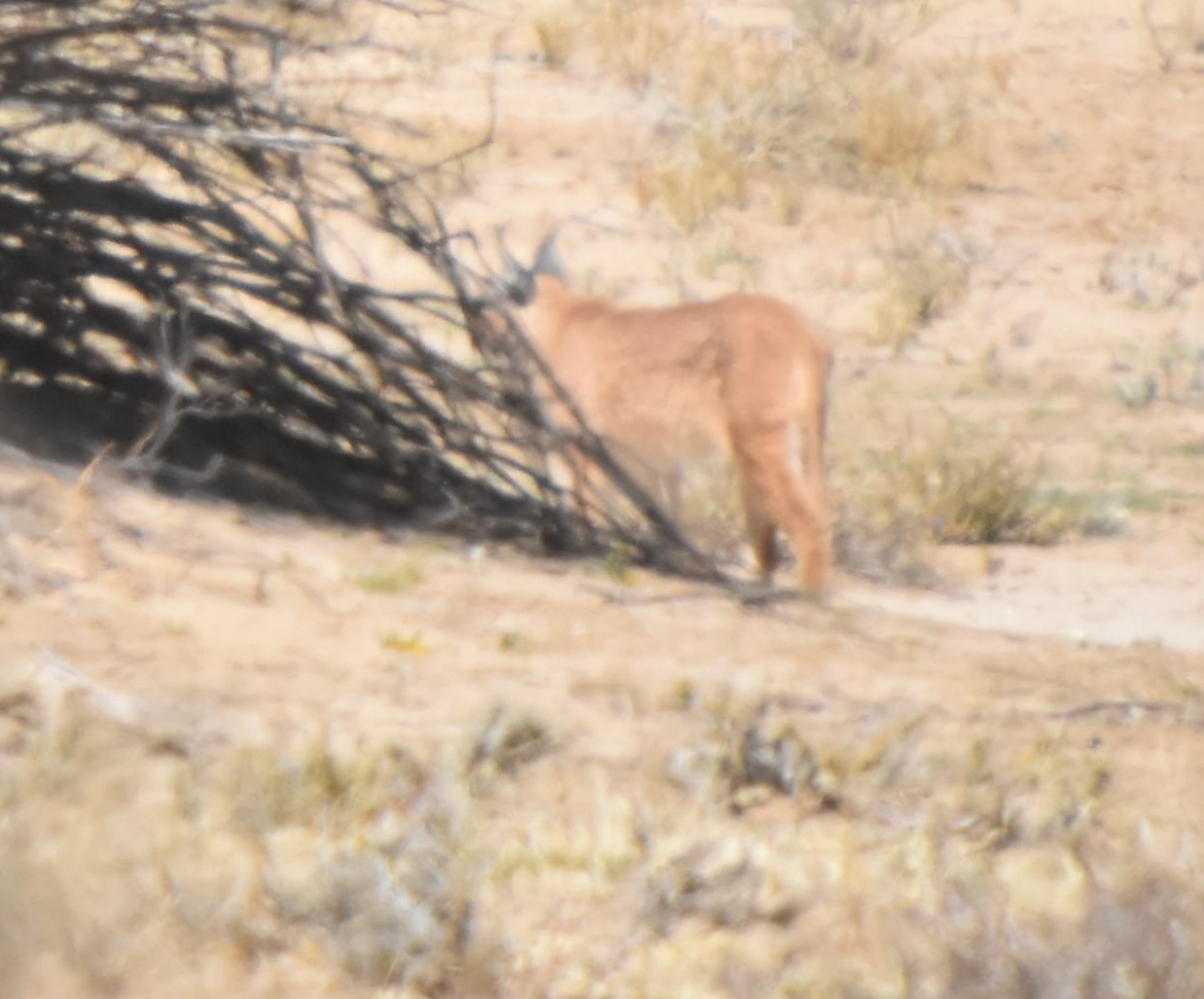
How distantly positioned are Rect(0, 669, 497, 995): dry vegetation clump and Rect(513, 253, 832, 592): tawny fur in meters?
3.19

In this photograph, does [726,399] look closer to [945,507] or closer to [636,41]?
[945,507]

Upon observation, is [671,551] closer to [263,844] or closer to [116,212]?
[116,212]

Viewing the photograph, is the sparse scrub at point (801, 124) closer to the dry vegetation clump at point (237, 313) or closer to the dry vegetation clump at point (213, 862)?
the dry vegetation clump at point (237, 313)

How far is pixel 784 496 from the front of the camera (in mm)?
7391

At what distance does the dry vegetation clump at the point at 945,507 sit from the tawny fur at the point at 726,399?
64 cm

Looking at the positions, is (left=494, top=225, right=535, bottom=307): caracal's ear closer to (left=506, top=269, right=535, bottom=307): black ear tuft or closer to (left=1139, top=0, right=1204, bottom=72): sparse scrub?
(left=506, top=269, right=535, bottom=307): black ear tuft

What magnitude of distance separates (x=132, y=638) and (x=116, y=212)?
1979mm

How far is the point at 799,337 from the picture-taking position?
7.35 metres

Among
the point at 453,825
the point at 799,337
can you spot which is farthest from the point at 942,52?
the point at 453,825

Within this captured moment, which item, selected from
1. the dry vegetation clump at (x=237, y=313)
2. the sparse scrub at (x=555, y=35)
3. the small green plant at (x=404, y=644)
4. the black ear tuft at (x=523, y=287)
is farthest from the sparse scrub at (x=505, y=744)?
the sparse scrub at (x=555, y=35)

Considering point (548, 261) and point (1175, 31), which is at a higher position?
point (1175, 31)

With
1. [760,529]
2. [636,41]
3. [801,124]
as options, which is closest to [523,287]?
[760,529]

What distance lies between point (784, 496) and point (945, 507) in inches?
65.1

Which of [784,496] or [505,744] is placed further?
[784,496]
